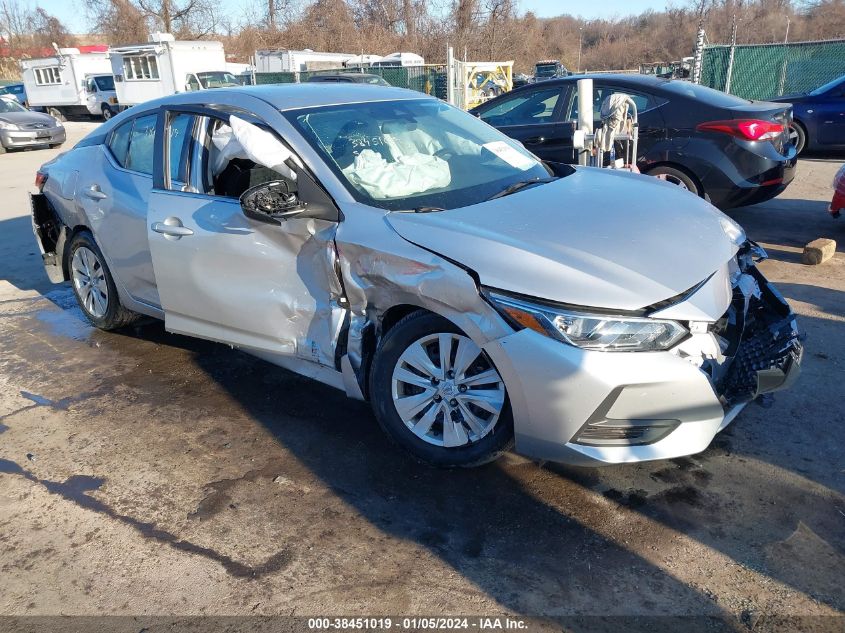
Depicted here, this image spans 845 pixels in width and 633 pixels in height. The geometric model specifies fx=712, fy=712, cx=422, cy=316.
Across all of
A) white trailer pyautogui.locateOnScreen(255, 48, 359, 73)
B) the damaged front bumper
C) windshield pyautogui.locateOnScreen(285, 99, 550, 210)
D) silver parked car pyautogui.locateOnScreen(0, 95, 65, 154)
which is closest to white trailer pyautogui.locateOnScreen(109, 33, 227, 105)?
white trailer pyautogui.locateOnScreen(255, 48, 359, 73)

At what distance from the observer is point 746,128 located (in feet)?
22.5

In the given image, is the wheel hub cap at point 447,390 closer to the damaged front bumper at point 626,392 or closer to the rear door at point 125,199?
the damaged front bumper at point 626,392

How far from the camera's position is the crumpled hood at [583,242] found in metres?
2.84

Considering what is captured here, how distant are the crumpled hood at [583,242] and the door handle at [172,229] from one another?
1383mm

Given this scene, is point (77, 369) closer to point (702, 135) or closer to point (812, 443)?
point (812, 443)

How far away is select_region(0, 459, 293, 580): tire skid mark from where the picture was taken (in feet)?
9.21

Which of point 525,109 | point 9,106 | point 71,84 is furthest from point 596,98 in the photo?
point 71,84

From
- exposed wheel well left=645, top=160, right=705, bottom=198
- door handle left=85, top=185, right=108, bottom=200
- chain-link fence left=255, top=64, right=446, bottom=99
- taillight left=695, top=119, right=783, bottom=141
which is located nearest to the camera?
door handle left=85, top=185, right=108, bottom=200

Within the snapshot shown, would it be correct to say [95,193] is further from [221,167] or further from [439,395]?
[439,395]

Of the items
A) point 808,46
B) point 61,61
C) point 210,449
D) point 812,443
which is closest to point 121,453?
point 210,449

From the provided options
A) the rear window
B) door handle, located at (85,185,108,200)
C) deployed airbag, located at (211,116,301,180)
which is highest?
deployed airbag, located at (211,116,301,180)

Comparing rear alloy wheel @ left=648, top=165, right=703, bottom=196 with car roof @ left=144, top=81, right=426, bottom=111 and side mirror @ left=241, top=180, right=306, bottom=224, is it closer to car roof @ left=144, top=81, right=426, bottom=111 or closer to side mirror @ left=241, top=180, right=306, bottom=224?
car roof @ left=144, top=81, right=426, bottom=111

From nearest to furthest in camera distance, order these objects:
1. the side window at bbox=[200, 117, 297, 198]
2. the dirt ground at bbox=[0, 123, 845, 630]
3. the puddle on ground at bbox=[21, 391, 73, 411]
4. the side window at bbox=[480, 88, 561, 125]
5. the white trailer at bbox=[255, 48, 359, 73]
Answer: the dirt ground at bbox=[0, 123, 845, 630], the side window at bbox=[200, 117, 297, 198], the puddle on ground at bbox=[21, 391, 73, 411], the side window at bbox=[480, 88, 561, 125], the white trailer at bbox=[255, 48, 359, 73]

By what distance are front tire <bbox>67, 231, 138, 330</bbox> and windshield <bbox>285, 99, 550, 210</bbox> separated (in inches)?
86.5
